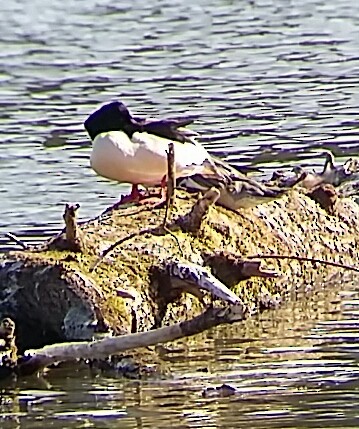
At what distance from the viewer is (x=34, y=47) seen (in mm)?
20188

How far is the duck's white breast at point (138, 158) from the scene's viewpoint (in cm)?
1034

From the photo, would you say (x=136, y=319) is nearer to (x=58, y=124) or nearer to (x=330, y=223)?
(x=330, y=223)

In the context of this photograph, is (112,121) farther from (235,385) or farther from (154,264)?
(235,385)

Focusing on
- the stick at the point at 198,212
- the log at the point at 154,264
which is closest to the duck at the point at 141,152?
the log at the point at 154,264

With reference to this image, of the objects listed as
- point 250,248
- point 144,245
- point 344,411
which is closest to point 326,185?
point 250,248

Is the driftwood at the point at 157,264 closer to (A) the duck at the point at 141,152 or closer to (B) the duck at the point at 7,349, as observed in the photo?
(B) the duck at the point at 7,349

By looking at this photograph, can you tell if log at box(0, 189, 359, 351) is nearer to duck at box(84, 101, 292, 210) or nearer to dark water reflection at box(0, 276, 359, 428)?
duck at box(84, 101, 292, 210)

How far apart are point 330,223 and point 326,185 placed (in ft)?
1.10

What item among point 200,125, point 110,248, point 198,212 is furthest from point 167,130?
point 200,125

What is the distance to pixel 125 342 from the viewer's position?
710cm

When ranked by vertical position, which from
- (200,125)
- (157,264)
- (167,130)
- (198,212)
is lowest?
(157,264)

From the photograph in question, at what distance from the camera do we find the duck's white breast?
33.9 feet

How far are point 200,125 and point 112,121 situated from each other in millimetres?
4138

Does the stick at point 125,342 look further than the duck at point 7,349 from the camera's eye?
No
